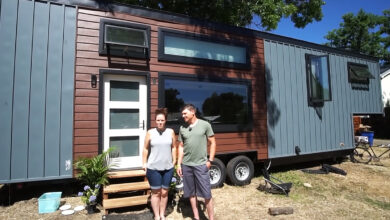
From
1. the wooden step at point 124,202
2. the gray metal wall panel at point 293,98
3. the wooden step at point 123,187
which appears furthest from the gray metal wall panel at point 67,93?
the gray metal wall panel at point 293,98

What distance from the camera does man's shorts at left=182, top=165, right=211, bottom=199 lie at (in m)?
2.88

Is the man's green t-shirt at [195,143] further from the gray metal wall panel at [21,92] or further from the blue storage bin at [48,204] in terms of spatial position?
the gray metal wall panel at [21,92]

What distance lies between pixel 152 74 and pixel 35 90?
6.68 ft

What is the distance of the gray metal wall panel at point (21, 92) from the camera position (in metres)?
3.56

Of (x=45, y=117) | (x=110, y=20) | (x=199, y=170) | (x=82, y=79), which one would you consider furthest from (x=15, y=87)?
(x=199, y=170)

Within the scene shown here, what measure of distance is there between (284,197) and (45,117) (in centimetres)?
458

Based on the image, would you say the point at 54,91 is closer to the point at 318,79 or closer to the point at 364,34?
the point at 318,79

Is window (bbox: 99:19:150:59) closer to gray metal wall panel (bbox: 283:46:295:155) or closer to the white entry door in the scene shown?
the white entry door

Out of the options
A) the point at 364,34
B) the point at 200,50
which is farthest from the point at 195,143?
the point at 364,34

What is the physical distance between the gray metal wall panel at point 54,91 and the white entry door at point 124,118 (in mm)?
776

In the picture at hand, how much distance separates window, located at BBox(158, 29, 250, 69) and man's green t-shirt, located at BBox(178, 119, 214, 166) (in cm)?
224

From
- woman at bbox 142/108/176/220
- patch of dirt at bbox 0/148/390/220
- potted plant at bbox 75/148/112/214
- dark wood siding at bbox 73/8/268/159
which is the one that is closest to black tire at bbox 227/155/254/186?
patch of dirt at bbox 0/148/390/220

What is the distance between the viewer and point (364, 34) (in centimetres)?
2548

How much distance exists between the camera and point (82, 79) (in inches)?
158
